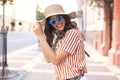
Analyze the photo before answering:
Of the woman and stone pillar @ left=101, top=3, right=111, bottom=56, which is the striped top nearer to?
the woman

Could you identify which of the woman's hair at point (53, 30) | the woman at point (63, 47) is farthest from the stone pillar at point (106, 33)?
the woman at point (63, 47)

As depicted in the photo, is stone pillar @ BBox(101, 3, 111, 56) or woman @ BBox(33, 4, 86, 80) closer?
woman @ BBox(33, 4, 86, 80)

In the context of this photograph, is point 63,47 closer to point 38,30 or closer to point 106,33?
point 38,30

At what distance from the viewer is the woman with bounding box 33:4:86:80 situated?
10.0 ft

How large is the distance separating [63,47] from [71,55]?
0.35 feet

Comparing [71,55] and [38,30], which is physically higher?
[38,30]

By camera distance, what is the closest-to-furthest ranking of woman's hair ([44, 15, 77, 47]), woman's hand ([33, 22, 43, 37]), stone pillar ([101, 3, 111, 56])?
woman's hand ([33, 22, 43, 37]) < woman's hair ([44, 15, 77, 47]) < stone pillar ([101, 3, 111, 56])

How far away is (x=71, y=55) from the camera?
3.11 m

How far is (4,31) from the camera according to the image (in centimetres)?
1133

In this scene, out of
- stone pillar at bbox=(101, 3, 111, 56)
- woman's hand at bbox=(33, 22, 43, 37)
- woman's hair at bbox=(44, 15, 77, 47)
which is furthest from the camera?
stone pillar at bbox=(101, 3, 111, 56)

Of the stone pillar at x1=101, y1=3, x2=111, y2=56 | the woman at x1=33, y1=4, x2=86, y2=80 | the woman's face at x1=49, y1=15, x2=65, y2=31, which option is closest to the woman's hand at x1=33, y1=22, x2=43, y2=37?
the woman at x1=33, y1=4, x2=86, y2=80

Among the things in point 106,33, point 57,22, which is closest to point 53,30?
point 57,22

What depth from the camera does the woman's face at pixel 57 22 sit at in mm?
3102

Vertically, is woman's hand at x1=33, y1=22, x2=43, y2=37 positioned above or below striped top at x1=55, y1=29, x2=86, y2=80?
above
